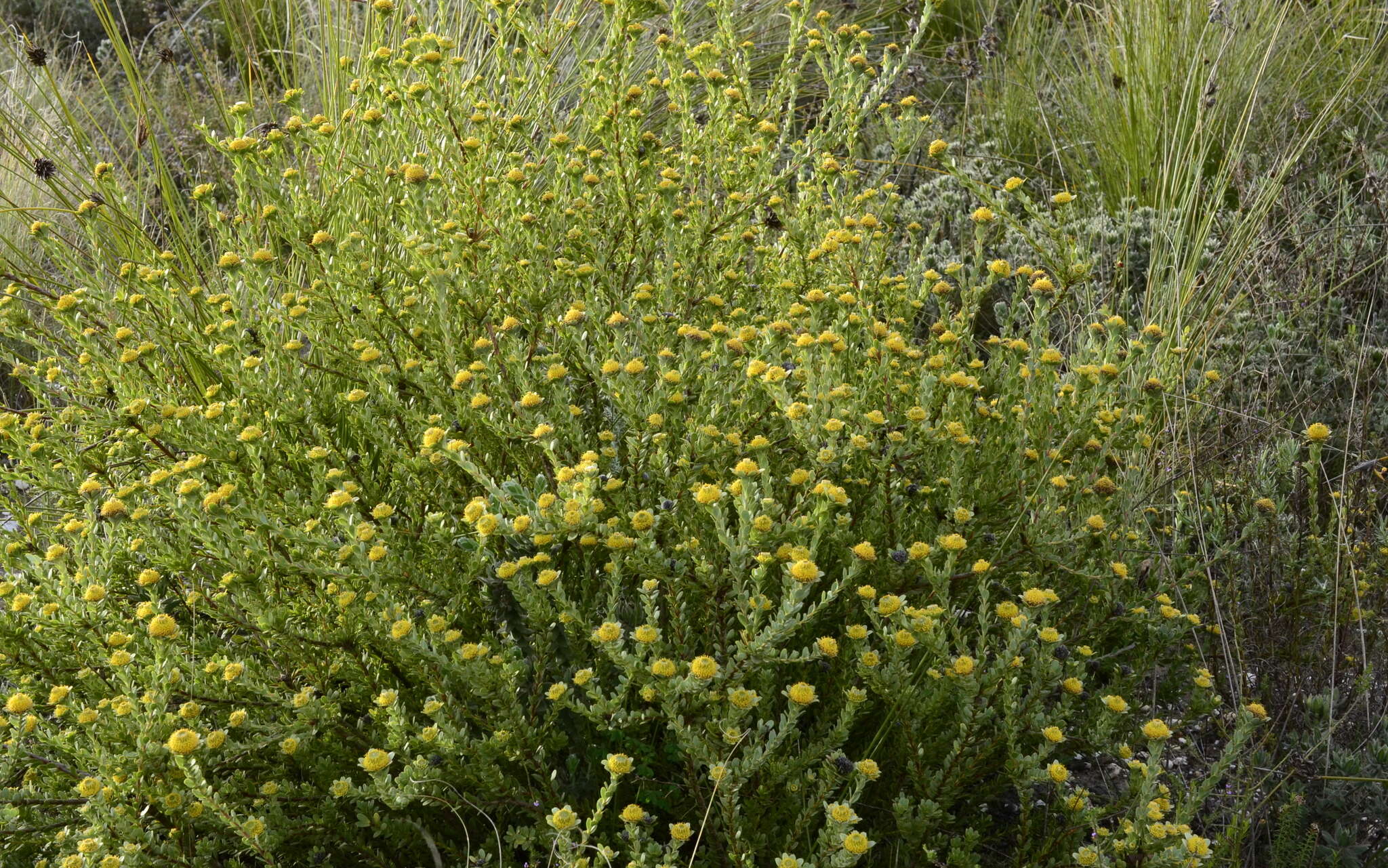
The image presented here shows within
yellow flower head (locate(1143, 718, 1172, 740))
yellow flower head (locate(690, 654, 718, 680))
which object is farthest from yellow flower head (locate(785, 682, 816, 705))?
yellow flower head (locate(1143, 718, 1172, 740))

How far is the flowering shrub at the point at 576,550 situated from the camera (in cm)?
155

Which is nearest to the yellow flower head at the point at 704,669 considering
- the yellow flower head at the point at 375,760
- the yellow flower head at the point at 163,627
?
the yellow flower head at the point at 375,760

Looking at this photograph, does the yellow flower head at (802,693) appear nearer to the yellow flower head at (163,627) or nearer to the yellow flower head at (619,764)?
the yellow flower head at (619,764)

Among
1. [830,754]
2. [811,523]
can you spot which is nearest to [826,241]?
[811,523]

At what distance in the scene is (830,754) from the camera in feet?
5.17

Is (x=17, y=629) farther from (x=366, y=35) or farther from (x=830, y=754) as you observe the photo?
(x=366, y=35)

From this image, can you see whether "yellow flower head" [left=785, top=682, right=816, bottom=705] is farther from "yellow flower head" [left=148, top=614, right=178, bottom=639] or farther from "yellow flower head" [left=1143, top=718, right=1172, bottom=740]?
"yellow flower head" [left=148, top=614, right=178, bottom=639]

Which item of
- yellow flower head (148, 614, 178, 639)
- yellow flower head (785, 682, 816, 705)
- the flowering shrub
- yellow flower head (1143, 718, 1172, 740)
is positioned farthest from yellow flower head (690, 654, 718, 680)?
yellow flower head (148, 614, 178, 639)

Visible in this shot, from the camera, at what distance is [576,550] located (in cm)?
195

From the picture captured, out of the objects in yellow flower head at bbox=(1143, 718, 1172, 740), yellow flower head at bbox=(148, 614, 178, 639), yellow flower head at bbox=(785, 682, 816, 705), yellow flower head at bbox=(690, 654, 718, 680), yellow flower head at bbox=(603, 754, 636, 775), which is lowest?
yellow flower head at bbox=(1143, 718, 1172, 740)

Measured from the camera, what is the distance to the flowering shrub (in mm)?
1551

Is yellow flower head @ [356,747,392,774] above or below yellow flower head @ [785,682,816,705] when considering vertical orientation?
below

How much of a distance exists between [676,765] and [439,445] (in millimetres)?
720

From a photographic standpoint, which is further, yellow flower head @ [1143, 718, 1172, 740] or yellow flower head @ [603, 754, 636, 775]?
yellow flower head @ [1143, 718, 1172, 740]
